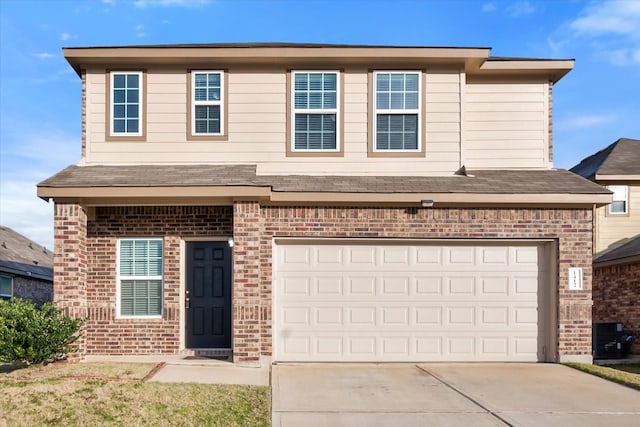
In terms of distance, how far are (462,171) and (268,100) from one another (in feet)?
13.3

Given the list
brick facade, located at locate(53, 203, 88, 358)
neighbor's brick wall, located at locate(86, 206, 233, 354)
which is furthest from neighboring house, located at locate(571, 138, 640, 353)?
brick facade, located at locate(53, 203, 88, 358)

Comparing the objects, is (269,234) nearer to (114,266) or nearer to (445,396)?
(114,266)

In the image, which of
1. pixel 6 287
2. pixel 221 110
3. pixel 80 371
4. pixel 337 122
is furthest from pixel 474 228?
pixel 6 287

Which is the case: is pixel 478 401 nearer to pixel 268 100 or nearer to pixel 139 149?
pixel 268 100

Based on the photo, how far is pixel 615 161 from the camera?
62.5 ft

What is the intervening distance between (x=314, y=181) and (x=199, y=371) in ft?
13.0

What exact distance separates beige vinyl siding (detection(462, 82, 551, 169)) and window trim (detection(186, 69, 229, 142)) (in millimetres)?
4849

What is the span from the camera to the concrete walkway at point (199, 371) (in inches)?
362

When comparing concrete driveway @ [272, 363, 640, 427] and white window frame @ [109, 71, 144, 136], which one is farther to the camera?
white window frame @ [109, 71, 144, 136]

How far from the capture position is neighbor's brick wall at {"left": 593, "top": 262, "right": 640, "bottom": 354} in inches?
545

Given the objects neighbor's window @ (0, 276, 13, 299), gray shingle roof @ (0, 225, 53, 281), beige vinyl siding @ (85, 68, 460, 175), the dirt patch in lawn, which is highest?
beige vinyl siding @ (85, 68, 460, 175)

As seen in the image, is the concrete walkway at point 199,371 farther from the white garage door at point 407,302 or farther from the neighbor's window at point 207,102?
Answer: the neighbor's window at point 207,102

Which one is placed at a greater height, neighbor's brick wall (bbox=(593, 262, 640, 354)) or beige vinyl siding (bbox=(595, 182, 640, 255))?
beige vinyl siding (bbox=(595, 182, 640, 255))

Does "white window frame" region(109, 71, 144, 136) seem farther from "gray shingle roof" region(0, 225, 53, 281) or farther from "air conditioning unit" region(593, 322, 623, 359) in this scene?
"air conditioning unit" region(593, 322, 623, 359)
